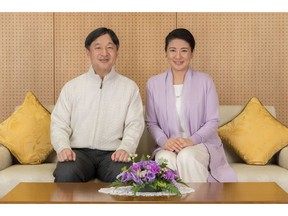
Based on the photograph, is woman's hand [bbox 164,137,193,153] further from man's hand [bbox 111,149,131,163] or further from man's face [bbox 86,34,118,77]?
man's face [bbox 86,34,118,77]

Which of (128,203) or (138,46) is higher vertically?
(138,46)

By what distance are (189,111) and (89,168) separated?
90cm

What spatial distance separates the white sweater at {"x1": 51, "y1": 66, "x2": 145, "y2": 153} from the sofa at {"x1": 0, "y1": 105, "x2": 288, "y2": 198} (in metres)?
0.28

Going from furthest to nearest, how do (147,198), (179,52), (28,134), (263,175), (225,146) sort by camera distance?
(225,146) < (28,134) < (179,52) < (263,175) < (147,198)

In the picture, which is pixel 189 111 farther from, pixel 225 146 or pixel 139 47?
pixel 139 47

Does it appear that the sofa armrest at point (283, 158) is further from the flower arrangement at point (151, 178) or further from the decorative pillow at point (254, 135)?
the flower arrangement at point (151, 178)

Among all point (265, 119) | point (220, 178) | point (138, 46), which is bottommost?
point (220, 178)

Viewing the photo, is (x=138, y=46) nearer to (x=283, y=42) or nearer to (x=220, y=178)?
(x=283, y=42)

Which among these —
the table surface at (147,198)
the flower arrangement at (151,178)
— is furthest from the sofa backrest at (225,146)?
the flower arrangement at (151,178)

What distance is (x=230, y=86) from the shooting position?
19.6ft

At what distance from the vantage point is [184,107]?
4977mm

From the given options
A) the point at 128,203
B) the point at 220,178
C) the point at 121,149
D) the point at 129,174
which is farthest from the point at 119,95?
the point at 128,203

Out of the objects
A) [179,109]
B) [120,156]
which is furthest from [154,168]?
[179,109]

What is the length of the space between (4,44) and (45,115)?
3.38ft
